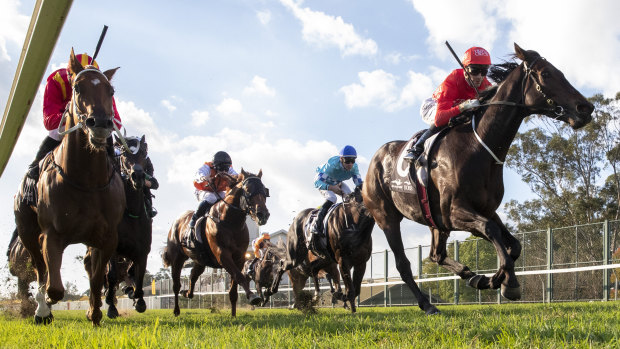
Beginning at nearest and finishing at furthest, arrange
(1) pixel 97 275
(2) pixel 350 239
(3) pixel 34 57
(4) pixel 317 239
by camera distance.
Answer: (3) pixel 34 57
(1) pixel 97 275
(2) pixel 350 239
(4) pixel 317 239

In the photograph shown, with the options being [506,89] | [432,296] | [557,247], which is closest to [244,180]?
[506,89]

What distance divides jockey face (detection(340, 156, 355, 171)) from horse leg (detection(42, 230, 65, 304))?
6257 mm

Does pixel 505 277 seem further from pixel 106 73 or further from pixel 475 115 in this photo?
pixel 106 73

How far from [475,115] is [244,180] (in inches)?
197

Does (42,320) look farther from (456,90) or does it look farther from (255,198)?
(456,90)

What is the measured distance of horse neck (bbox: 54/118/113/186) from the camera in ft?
18.7

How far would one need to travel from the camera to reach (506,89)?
6121 mm

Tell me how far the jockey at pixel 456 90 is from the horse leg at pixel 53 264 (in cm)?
366

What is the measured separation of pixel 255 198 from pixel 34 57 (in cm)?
914

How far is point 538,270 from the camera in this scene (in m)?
15.1

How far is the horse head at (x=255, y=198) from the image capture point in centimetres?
998

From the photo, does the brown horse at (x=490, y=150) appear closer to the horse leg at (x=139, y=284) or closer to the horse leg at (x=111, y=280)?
the horse leg at (x=139, y=284)

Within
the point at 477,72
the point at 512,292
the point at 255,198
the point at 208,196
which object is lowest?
the point at 512,292

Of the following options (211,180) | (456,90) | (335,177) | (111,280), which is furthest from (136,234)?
(456,90)
